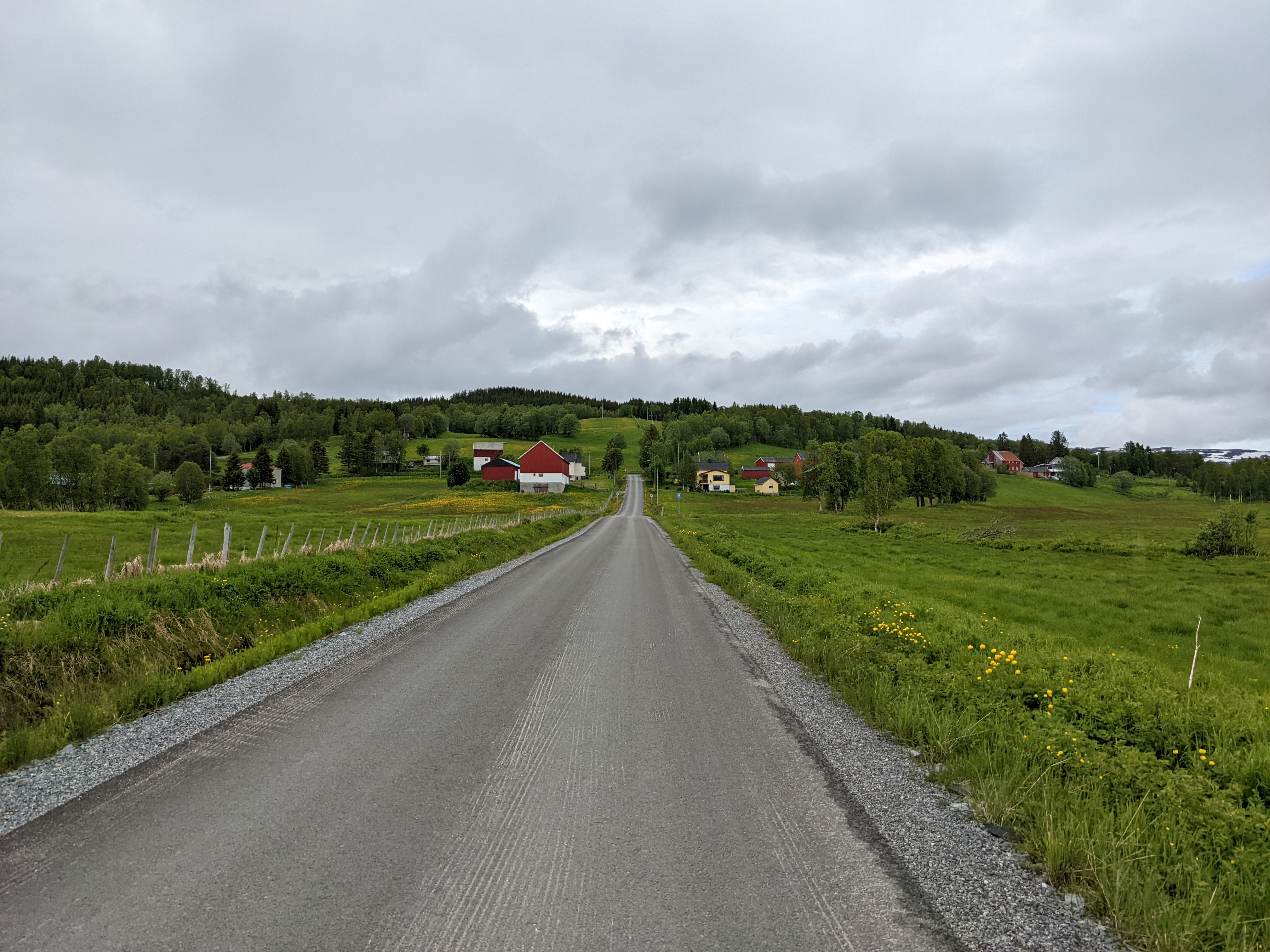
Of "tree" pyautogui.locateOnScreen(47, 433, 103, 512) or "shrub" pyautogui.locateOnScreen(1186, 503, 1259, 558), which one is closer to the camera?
"shrub" pyautogui.locateOnScreen(1186, 503, 1259, 558)

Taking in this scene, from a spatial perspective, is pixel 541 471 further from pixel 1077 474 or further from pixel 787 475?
pixel 1077 474

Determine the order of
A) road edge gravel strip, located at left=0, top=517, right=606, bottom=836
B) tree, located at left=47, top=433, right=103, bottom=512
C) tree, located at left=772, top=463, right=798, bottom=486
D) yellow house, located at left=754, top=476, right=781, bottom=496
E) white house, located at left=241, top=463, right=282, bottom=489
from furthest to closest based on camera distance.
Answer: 1. tree, located at left=772, top=463, right=798, bottom=486
2. yellow house, located at left=754, top=476, right=781, bottom=496
3. white house, located at left=241, top=463, right=282, bottom=489
4. tree, located at left=47, top=433, right=103, bottom=512
5. road edge gravel strip, located at left=0, top=517, right=606, bottom=836

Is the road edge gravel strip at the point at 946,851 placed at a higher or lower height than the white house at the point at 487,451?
lower

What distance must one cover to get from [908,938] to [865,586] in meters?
15.3

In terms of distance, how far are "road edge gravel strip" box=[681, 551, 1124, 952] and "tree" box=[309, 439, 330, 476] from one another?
120 metres

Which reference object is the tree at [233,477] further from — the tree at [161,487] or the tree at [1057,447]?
the tree at [1057,447]

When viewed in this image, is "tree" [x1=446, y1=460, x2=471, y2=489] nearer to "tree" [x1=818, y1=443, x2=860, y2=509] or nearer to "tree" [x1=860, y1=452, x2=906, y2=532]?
"tree" [x1=818, y1=443, x2=860, y2=509]

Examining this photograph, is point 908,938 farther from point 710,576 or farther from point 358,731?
point 710,576

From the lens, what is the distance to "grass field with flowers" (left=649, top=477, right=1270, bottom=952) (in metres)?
3.88

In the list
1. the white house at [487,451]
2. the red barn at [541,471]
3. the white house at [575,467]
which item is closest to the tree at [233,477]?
the white house at [487,451]

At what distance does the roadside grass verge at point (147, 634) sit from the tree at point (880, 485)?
51123 mm

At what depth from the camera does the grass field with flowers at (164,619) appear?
23.9ft

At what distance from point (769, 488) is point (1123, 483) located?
252ft

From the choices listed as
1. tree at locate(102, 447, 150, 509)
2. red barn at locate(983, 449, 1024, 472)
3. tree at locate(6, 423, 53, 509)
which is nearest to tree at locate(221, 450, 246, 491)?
tree at locate(102, 447, 150, 509)
